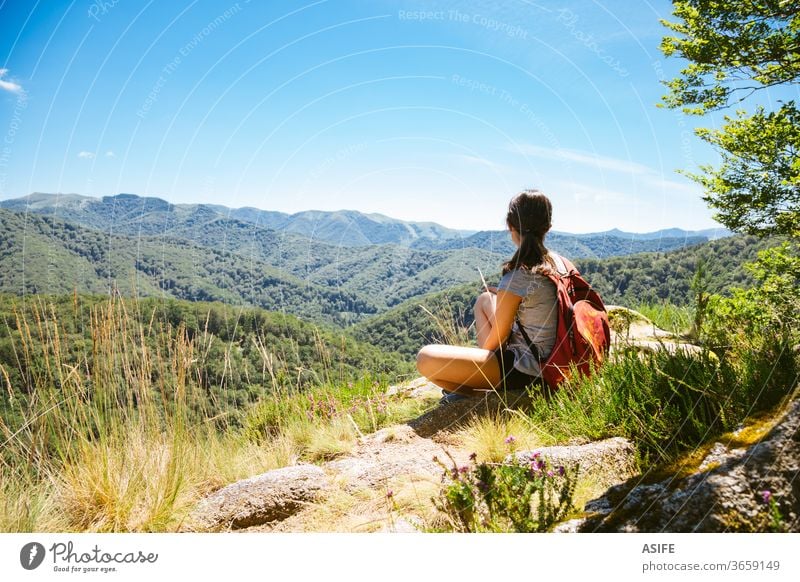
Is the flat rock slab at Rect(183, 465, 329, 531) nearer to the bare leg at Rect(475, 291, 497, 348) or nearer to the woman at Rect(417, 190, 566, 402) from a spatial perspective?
the woman at Rect(417, 190, 566, 402)

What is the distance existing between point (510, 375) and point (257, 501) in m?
1.95

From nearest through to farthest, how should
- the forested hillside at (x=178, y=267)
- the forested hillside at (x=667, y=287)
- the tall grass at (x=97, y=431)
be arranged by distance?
the tall grass at (x=97, y=431), the forested hillside at (x=667, y=287), the forested hillside at (x=178, y=267)

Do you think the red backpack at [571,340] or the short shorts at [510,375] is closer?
the red backpack at [571,340]

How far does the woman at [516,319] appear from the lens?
122 inches

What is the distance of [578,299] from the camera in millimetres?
3422

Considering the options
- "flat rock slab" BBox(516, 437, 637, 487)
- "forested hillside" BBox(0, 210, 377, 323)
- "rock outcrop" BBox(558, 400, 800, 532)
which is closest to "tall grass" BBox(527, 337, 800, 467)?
"flat rock slab" BBox(516, 437, 637, 487)

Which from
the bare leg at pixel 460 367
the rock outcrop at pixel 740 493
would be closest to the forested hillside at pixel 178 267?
the bare leg at pixel 460 367
